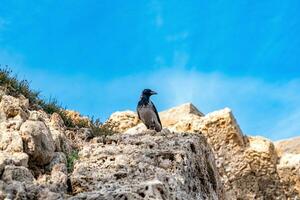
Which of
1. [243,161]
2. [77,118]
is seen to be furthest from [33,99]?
[243,161]

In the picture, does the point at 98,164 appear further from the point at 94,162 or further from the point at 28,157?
the point at 28,157

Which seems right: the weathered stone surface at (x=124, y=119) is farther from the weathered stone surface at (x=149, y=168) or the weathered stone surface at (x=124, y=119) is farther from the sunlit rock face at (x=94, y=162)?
the weathered stone surface at (x=149, y=168)

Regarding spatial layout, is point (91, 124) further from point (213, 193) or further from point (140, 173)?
point (140, 173)

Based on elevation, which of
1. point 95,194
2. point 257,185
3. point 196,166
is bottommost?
point 95,194

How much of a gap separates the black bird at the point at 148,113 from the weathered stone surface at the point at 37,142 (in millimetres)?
5769

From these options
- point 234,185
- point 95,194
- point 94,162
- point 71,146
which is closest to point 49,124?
point 71,146

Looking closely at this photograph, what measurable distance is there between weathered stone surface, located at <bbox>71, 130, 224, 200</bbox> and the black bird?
3164 mm

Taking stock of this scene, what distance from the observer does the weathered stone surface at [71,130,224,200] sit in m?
7.86

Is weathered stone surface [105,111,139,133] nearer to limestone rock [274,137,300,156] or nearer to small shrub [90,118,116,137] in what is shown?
small shrub [90,118,116,137]

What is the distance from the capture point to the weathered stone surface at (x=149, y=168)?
786 centimetres

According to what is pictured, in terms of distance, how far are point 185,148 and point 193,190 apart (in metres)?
1.06

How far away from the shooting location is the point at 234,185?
2041 centimetres

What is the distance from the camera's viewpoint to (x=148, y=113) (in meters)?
15.7

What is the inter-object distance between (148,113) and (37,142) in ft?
20.8
